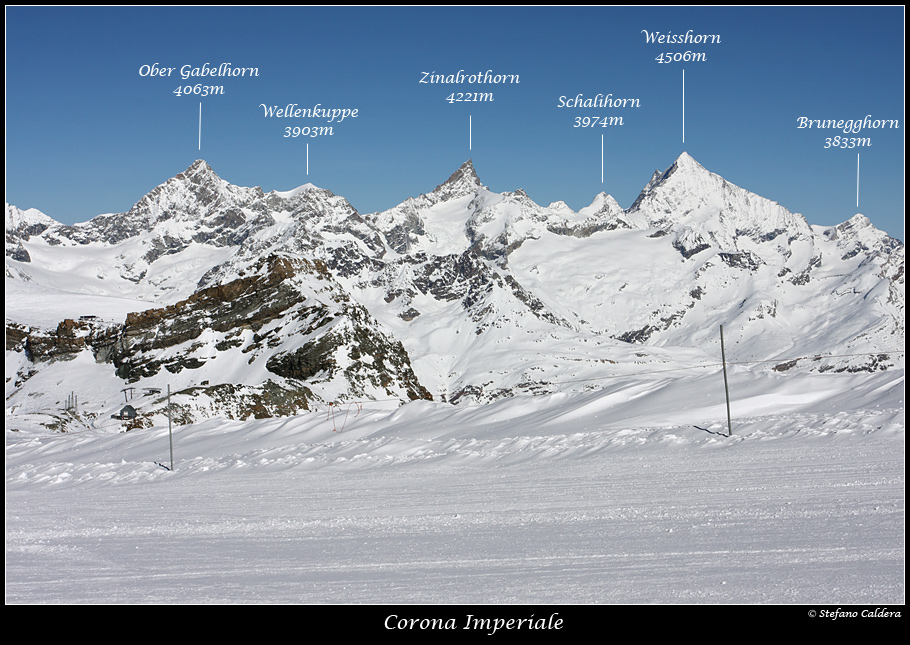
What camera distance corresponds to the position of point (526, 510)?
17.6 metres

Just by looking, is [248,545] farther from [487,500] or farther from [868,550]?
[868,550]

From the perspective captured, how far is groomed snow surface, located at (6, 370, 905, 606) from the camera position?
458 inches

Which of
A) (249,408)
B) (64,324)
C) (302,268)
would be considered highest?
(302,268)

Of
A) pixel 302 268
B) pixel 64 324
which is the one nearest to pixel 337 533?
pixel 302 268

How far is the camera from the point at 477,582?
38.9ft

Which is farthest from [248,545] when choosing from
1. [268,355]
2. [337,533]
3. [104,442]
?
[268,355]

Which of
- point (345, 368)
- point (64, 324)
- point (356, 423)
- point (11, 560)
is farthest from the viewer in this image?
point (64, 324)

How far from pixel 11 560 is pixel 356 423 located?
24.1 metres

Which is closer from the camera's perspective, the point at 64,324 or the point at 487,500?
the point at 487,500

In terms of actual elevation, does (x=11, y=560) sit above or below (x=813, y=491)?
below

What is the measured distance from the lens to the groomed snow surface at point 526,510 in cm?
1163

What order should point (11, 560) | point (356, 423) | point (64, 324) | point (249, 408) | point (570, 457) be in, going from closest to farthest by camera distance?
point (11, 560) < point (570, 457) < point (356, 423) < point (249, 408) < point (64, 324)

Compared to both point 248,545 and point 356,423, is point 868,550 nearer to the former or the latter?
point 248,545

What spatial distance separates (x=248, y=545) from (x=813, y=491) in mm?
12093
